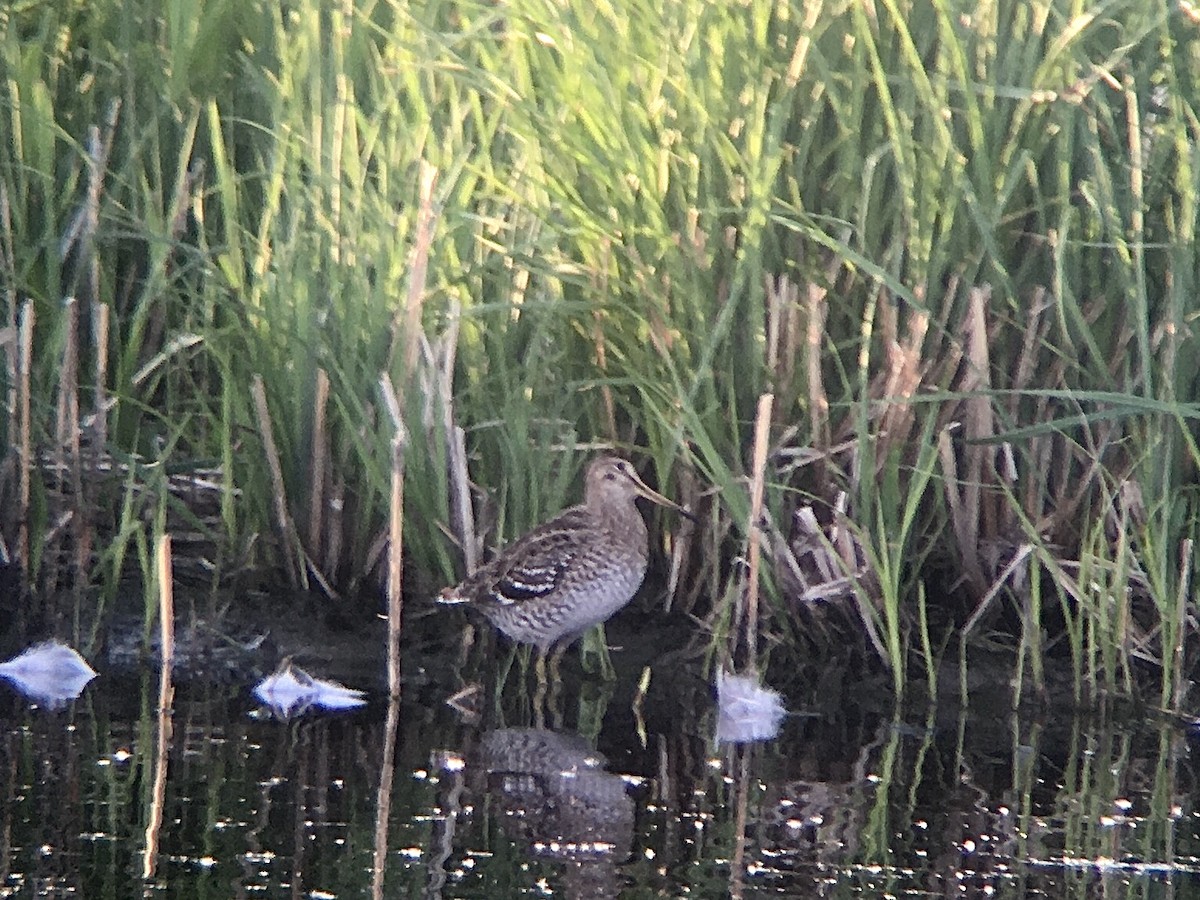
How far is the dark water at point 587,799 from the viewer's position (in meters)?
4.33

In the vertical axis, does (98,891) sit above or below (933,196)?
below

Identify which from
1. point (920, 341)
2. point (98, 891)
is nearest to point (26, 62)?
point (920, 341)

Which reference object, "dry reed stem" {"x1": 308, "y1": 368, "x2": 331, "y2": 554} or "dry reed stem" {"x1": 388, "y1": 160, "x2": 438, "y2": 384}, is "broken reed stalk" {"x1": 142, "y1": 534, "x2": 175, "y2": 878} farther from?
"dry reed stem" {"x1": 388, "y1": 160, "x2": 438, "y2": 384}

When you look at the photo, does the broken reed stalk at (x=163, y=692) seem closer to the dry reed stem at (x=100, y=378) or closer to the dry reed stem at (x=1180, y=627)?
the dry reed stem at (x=100, y=378)

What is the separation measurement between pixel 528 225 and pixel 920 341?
3.81 feet

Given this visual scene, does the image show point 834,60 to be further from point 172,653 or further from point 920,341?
point 172,653

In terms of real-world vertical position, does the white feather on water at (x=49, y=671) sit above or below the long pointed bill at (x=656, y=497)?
below

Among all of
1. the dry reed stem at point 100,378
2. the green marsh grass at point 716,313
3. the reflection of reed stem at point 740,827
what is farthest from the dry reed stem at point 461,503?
the reflection of reed stem at point 740,827

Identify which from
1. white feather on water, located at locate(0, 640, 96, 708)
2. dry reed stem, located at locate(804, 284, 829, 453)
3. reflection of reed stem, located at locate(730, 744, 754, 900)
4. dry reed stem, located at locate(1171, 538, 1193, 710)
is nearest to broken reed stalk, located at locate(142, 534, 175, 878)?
white feather on water, located at locate(0, 640, 96, 708)

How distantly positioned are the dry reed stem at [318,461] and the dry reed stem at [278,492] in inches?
2.1

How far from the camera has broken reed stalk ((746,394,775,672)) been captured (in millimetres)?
5516

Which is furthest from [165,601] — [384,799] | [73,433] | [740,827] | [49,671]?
[740,827]

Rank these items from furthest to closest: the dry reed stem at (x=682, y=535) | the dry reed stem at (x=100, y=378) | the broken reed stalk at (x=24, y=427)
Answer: the dry reed stem at (x=100, y=378) → the broken reed stalk at (x=24, y=427) → the dry reed stem at (x=682, y=535)

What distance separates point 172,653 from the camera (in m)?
5.91
